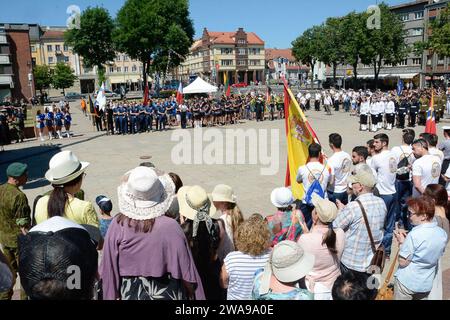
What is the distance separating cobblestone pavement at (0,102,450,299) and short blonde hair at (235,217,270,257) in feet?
10.6

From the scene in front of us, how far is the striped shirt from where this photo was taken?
3572mm

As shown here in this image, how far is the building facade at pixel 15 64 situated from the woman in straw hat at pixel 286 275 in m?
69.3

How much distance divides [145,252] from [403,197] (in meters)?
6.61

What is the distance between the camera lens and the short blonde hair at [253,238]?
358cm

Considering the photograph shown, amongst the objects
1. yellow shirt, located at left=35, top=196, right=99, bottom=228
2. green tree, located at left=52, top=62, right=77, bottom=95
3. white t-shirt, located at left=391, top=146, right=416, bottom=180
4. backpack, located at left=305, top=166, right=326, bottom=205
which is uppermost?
green tree, located at left=52, top=62, right=77, bottom=95

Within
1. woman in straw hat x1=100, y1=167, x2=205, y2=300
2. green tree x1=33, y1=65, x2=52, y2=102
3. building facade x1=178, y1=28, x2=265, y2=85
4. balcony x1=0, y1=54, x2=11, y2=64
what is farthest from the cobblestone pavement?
building facade x1=178, y1=28, x2=265, y2=85

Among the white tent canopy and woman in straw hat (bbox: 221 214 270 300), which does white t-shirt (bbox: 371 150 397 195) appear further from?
the white tent canopy

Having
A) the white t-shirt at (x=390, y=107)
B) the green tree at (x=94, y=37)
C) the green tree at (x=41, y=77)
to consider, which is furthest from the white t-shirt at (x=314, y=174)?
the green tree at (x=41, y=77)

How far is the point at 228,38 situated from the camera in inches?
4456

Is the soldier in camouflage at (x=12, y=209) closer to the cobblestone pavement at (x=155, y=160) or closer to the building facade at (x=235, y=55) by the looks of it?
the cobblestone pavement at (x=155, y=160)

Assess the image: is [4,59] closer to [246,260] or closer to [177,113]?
[177,113]

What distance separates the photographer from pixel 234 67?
365ft

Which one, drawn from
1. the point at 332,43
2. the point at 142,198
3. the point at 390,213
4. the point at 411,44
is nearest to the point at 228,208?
the point at 142,198
